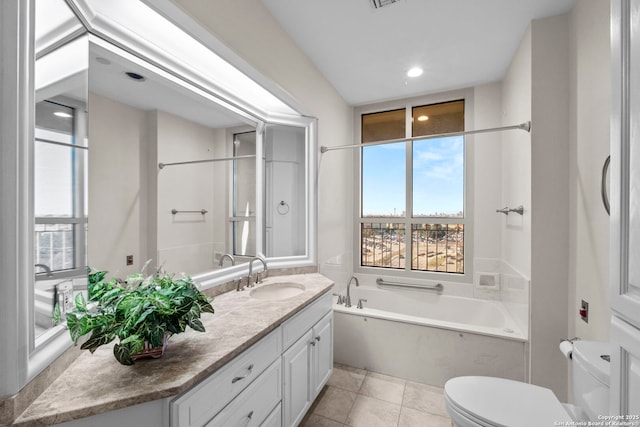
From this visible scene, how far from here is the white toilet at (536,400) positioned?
43.1 inches

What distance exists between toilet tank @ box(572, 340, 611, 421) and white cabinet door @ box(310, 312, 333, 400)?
4.28ft

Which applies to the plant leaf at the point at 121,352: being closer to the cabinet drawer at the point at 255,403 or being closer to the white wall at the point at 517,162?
the cabinet drawer at the point at 255,403

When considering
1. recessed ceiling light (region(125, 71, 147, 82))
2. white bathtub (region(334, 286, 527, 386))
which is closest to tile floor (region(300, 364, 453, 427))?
white bathtub (region(334, 286, 527, 386))

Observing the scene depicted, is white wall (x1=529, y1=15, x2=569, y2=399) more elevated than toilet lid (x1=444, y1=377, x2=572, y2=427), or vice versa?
white wall (x1=529, y1=15, x2=569, y2=399)

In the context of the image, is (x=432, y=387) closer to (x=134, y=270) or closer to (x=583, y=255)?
(x=583, y=255)

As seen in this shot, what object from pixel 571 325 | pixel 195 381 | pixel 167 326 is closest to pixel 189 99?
pixel 167 326

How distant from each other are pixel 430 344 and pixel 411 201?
1556mm

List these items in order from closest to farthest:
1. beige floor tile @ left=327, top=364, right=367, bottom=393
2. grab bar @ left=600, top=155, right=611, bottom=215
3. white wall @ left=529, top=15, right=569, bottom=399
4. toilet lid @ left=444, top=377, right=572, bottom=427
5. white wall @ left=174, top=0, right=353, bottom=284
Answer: toilet lid @ left=444, top=377, right=572, bottom=427
grab bar @ left=600, top=155, right=611, bottom=215
white wall @ left=174, top=0, right=353, bottom=284
white wall @ left=529, top=15, right=569, bottom=399
beige floor tile @ left=327, top=364, right=367, bottom=393

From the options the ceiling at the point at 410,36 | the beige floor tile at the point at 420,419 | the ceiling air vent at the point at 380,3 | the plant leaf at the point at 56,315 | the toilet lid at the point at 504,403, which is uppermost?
the ceiling at the point at 410,36

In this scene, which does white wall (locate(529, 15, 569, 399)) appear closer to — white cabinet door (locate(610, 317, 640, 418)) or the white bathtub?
the white bathtub

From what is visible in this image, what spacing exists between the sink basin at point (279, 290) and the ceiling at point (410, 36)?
187cm

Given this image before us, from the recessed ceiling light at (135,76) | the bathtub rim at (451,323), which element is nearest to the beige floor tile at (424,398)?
the bathtub rim at (451,323)

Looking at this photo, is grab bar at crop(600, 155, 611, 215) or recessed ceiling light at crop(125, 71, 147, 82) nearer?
recessed ceiling light at crop(125, 71, 147, 82)

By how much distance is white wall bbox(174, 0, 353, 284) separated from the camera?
1.47m
